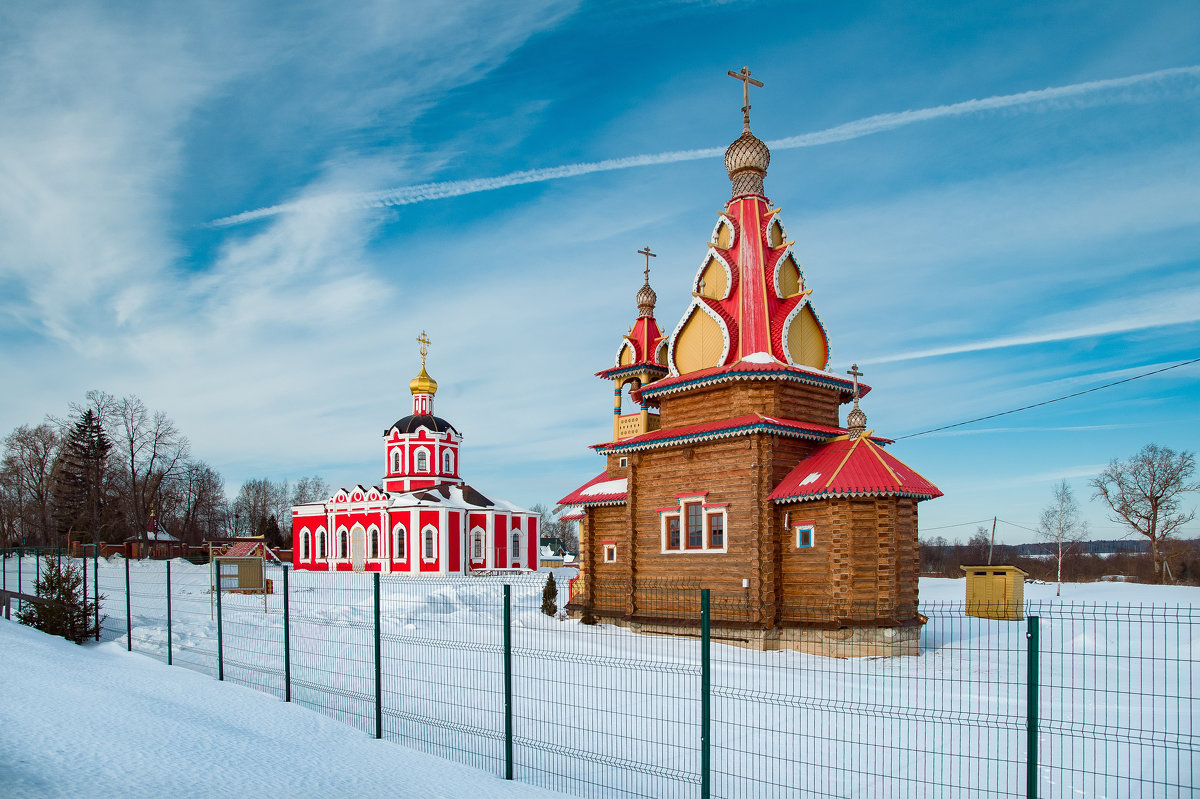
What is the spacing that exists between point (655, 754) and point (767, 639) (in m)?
9.15

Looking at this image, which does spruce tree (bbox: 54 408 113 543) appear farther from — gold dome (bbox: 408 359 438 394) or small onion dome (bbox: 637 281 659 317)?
small onion dome (bbox: 637 281 659 317)

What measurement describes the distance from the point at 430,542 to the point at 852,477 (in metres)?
31.4

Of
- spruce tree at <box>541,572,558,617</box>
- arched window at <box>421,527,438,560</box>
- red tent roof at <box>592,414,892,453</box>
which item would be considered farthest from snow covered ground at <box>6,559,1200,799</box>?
arched window at <box>421,527,438,560</box>

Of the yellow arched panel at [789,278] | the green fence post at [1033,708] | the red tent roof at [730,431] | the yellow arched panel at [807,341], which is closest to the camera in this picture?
the green fence post at [1033,708]

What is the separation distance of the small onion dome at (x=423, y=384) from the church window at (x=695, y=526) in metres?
33.7

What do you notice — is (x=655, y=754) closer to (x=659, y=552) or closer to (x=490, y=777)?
(x=490, y=777)

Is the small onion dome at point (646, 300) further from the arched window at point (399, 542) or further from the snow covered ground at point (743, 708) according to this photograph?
the arched window at point (399, 542)

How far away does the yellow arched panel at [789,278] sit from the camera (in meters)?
19.8

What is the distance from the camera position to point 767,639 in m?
17.1

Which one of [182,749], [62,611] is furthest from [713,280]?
[182,749]

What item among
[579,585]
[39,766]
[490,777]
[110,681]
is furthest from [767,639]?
[39,766]

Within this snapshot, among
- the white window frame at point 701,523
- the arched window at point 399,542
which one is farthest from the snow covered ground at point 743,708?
the arched window at point 399,542

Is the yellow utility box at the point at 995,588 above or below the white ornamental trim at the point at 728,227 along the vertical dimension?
below

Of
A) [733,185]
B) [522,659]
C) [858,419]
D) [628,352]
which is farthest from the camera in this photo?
[628,352]
